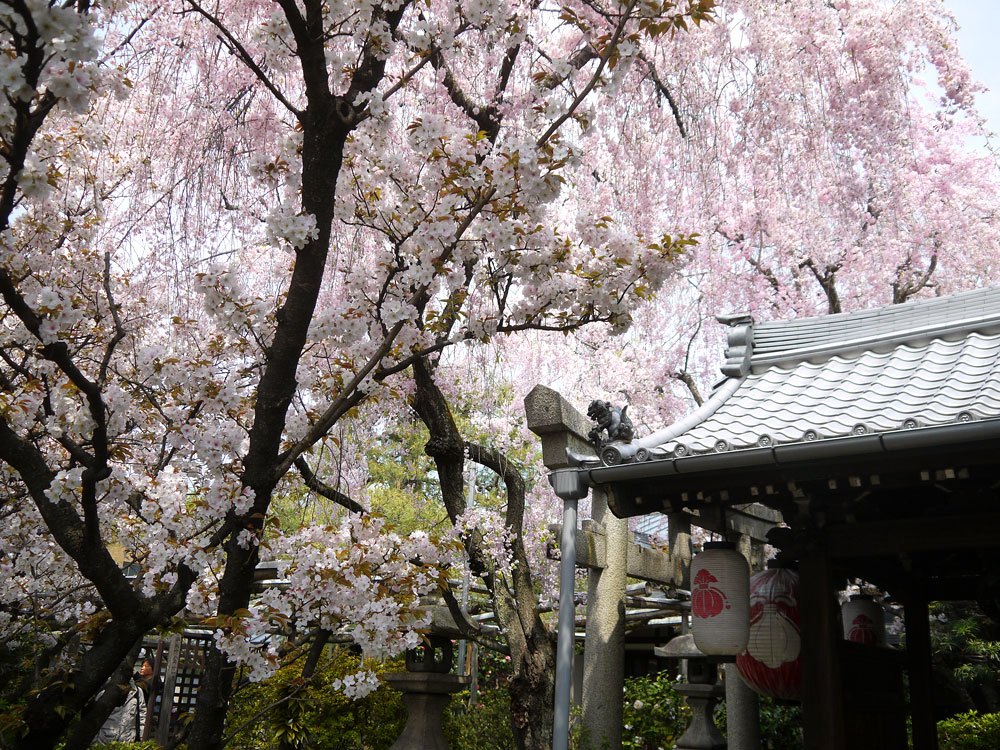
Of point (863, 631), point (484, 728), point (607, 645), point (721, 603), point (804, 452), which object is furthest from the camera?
point (484, 728)

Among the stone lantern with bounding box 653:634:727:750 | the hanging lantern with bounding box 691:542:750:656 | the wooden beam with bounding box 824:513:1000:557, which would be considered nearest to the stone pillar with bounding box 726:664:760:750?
the stone lantern with bounding box 653:634:727:750

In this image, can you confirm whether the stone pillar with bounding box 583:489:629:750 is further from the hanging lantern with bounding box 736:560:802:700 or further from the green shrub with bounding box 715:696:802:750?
the green shrub with bounding box 715:696:802:750

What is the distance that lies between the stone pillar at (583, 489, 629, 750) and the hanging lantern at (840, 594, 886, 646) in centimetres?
157

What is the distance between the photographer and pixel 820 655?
3.94 meters

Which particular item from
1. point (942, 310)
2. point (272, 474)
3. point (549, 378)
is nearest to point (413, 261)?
point (272, 474)

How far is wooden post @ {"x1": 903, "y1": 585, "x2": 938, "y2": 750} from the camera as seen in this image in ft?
16.4

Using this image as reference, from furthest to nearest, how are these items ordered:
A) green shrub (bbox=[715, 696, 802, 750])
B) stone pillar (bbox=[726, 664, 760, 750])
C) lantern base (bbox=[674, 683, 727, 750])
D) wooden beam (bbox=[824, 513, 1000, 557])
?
green shrub (bbox=[715, 696, 802, 750]) → lantern base (bbox=[674, 683, 727, 750]) → stone pillar (bbox=[726, 664, 760, 750]) → wooden beam (bbox=[824, 513, 1000, 557])

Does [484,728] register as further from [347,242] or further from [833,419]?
[833,419]

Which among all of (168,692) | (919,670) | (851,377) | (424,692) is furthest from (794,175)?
(168,692)

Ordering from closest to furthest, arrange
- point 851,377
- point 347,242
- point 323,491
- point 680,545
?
point 851,377 < point 323,491 < point 680,545 < point 347,242

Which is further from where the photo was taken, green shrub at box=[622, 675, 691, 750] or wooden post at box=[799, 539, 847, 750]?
green shrub at box=[622, 675, 691, 750]

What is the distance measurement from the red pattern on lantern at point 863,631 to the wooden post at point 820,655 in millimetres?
1471

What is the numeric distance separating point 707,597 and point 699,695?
326cm

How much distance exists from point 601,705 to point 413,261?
3481mm
